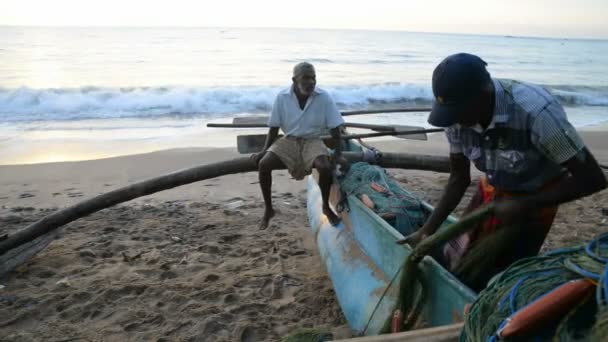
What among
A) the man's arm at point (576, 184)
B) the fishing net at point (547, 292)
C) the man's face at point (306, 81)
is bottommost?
the fishing net at point (547, 292)

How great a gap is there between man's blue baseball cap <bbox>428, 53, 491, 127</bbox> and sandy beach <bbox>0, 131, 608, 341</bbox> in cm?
169

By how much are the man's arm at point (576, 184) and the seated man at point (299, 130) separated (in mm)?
2303

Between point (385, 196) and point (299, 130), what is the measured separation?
1.27 meters

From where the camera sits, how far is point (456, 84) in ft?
6.47

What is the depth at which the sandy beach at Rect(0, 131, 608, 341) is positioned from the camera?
11.2 ft

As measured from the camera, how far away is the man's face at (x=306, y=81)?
4336 millimetres

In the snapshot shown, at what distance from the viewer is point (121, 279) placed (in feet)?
13.2

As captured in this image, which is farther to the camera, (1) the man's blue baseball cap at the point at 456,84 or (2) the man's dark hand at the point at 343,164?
(2) the man's dark hand at the point at 343,164

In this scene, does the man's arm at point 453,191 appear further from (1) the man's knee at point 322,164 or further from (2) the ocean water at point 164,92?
(2) the ocean water at point 164,92

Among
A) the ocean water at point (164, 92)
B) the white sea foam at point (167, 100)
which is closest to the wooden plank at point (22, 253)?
the ocean water at point (164, 92)

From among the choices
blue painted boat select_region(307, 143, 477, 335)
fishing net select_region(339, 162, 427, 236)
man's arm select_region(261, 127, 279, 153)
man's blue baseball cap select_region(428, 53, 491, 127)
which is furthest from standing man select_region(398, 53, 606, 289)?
man's arm select_region(261, 127, 279, 153)

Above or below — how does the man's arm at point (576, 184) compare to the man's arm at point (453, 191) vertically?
above

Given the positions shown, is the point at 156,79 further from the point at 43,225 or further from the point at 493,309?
the point at 493,309

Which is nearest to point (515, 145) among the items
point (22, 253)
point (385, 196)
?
point (385, 196)
